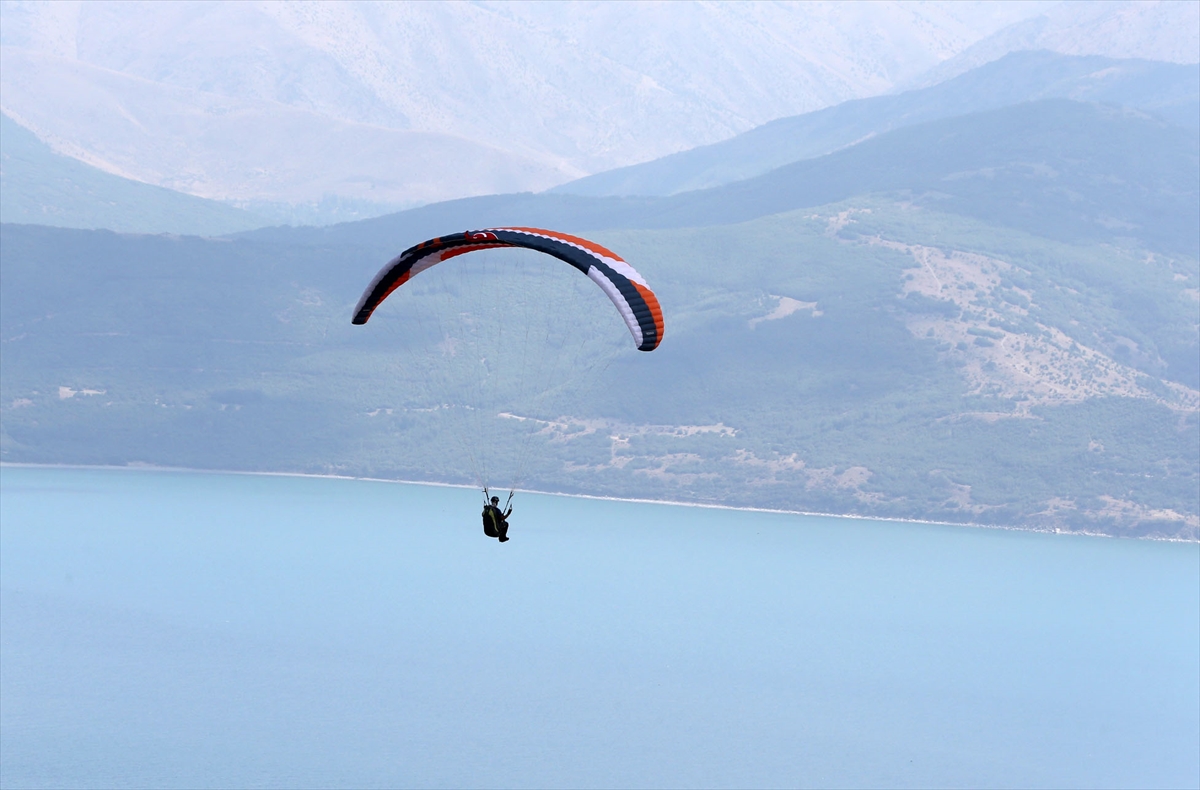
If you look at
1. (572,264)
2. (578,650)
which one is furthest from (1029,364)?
(572,264)

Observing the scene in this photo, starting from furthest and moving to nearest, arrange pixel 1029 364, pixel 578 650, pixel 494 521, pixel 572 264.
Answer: pixel 1029 364
pixel 578 650
pixel 494 521
pixel 572 264

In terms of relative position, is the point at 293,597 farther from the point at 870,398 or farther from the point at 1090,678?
the point at 870,398

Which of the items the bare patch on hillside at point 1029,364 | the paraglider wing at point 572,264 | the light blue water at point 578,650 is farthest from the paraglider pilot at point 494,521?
the bare patch on hillside at point 1029,364

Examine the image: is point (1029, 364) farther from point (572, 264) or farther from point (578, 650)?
point (572, 264)

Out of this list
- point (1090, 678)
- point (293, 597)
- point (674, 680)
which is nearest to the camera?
point (674, 680)

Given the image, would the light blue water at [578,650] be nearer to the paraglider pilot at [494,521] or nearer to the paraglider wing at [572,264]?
the paraglider wing at [572,264]

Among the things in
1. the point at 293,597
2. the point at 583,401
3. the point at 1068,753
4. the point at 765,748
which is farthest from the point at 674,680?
the point at 583,401

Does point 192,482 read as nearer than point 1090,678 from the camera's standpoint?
No
